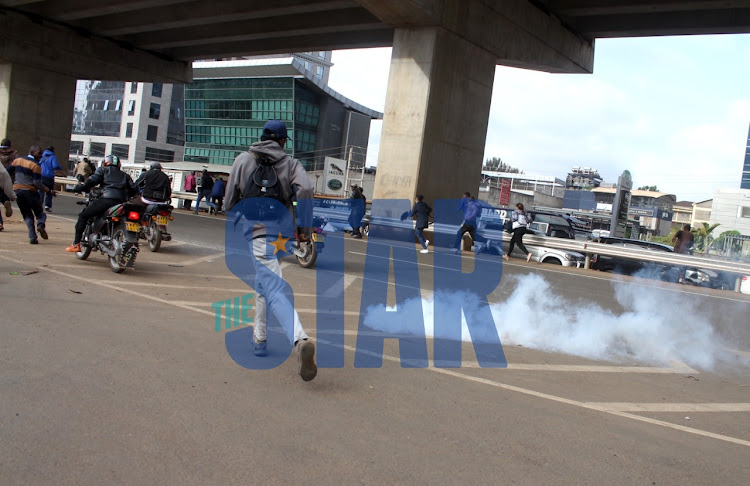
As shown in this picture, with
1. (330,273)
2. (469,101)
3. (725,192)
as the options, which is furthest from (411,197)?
(725,192)

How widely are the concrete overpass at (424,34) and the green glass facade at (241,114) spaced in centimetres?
4426

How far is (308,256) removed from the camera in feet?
35.6

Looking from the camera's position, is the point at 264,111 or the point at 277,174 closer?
the point at 277,174

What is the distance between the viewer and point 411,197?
19.8 meters

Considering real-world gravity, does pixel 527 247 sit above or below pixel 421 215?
below

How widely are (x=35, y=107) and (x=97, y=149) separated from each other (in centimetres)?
6811

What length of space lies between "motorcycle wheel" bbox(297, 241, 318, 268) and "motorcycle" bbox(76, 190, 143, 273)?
3164mm

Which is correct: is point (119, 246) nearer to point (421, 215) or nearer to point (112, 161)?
point (112, 161)

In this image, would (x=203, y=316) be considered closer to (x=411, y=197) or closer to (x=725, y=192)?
(x=411, y=197)

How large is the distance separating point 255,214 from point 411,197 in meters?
15.4

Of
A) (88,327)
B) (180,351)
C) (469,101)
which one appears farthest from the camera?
(469,101)

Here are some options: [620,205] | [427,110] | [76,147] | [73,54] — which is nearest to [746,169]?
[620,205]

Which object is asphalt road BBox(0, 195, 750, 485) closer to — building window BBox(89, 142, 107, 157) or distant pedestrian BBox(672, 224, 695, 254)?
distant pedestrian BBox(672, 224, 695, 254)

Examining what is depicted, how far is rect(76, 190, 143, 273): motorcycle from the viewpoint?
27.0ft
